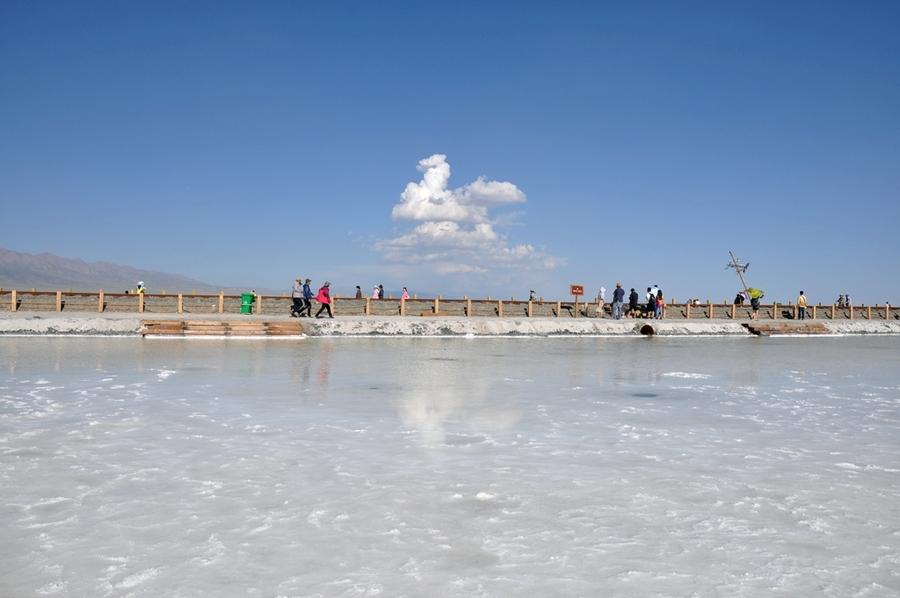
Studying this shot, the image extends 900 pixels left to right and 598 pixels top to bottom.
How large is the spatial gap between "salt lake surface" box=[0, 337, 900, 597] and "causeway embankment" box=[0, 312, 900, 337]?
1210 cm

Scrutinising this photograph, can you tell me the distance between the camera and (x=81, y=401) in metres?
8.76

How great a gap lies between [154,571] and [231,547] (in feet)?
1.41

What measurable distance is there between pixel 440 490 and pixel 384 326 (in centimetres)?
2042

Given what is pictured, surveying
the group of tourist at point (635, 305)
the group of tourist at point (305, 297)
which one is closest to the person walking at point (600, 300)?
the group of tourist at point (635, 305)

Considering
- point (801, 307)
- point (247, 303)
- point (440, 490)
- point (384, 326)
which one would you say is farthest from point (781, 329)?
point (440, 490)

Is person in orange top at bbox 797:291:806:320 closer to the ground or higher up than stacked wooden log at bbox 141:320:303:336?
higher up

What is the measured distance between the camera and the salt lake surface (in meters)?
3.50

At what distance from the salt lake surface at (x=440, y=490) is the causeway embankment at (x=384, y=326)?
39.7 feet

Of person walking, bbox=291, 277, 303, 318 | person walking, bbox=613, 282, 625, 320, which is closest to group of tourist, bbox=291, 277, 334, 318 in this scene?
person walking, bbox=291, 277, 303, 318

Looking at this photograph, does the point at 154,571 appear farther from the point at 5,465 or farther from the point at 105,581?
the point at 5,465

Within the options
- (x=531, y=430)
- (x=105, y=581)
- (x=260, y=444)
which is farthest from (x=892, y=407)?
(x=105, y=581)

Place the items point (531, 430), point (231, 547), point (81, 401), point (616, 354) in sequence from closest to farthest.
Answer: point (231, 547)
point (531, 430)
point (81, 401)
point (616, 354)

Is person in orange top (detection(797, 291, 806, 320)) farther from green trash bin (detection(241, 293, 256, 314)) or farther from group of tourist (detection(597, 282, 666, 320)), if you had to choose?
green trash bin (detection(241, 293, 256, 314))

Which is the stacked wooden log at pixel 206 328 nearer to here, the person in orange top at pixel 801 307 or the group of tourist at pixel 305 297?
the group of tourist at pixel 305 297
